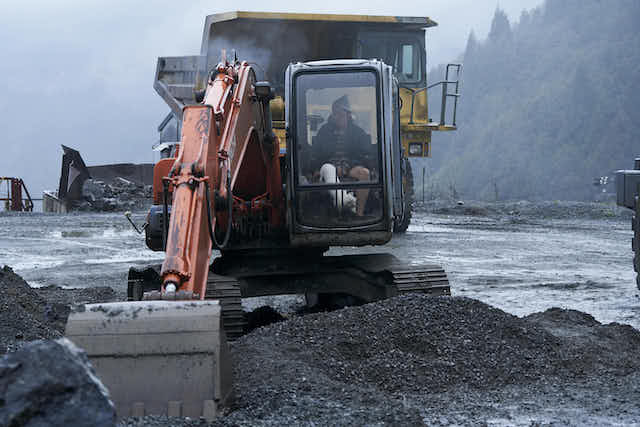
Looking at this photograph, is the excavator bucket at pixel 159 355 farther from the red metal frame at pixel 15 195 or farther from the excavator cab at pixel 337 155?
the red metal frame at pixel 15 195

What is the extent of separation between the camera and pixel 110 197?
25.4 metres

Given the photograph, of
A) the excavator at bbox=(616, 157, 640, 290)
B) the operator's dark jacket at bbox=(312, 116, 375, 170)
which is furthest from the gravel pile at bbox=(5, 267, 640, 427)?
the excavator at bbox=(616, 157, 640, 290)

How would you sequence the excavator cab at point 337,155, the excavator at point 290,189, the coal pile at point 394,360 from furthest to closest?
1. the excavator cab at point 337,155
2. the excavator at point 290,189
3. the coal pile at point 394,360

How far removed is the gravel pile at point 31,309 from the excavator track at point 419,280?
257cm

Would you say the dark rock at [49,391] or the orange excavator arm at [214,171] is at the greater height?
the orange excavator arm at [214,171]

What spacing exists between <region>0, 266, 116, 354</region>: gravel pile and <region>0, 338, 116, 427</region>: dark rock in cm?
247

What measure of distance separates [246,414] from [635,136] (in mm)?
67026

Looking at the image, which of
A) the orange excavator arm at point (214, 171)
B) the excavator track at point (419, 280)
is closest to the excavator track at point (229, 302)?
the orange excavator arm at point (214, 171)

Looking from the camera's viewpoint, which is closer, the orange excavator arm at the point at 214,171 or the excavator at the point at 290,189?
the orange excavator arm at the point at 214,171

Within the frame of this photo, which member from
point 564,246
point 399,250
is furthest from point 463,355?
point 564,246

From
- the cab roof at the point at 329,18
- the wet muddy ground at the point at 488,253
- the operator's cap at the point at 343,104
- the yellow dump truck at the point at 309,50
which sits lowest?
the wet muddy ground at the point at 488,253

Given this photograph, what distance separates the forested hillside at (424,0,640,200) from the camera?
67000mm

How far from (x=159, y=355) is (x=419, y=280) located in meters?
3.29

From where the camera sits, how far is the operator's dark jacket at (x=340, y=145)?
619 centimetres
